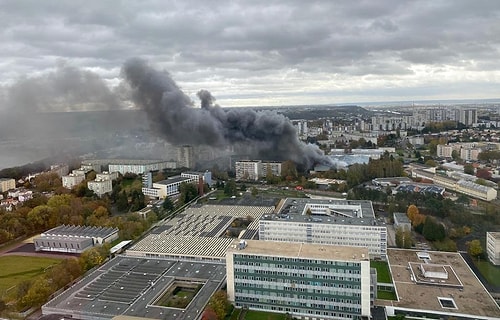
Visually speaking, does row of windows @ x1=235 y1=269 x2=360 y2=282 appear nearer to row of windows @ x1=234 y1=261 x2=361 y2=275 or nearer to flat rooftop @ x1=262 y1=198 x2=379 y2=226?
row of windows @ x1=234 y1=261 x2=361 y2=275

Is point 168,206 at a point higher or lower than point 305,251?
lower

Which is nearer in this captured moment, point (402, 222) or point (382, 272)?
point (382, 272)

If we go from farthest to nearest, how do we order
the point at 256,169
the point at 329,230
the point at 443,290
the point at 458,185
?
1. the point at 256,169
2. the point at 458,185
3. the point at 329,230
4. the point at 443,290

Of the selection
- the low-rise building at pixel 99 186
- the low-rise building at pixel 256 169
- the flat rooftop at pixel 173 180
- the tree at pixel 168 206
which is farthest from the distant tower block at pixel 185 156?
the tree at pixel 168 206

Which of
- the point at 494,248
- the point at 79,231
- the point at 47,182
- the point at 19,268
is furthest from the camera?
the point at 47,182

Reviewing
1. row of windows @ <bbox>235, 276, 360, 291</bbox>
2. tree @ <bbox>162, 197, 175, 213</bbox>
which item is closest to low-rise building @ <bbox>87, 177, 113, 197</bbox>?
tree @ <bbox>162, 197, 175, 213</bbox>

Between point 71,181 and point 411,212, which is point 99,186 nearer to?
point 71,181

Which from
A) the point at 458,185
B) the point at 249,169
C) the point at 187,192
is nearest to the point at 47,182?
the point at 187,192
